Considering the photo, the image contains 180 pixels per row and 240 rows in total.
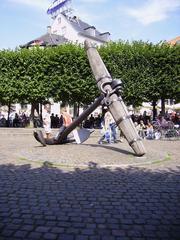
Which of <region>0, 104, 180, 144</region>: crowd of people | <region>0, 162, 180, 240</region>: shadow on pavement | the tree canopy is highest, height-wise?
the tree canopy

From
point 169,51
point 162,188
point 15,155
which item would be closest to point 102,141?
point 15,155

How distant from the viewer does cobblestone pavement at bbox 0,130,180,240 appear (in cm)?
475

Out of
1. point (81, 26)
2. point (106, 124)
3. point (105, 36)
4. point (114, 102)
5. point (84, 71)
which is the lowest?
point (106, 124)

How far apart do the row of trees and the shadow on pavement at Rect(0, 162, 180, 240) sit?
18.2m

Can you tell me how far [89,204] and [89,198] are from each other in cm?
38

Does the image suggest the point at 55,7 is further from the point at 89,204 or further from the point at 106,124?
the point at 89,204

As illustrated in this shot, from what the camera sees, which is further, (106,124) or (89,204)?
(106,124)

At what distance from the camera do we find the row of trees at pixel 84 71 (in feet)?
86.2

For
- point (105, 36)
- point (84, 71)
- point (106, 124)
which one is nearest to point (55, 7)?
point (105, 36)

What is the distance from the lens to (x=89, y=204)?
5.95 metres

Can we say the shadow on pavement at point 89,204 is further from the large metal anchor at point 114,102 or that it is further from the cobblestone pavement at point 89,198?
the large metal anchor at point 114,102

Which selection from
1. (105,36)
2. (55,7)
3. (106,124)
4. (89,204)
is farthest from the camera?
(105,36)

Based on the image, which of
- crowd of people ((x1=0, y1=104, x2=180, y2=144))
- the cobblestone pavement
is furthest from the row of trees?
the cobblestone pavement

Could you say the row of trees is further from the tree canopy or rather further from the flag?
the flag
